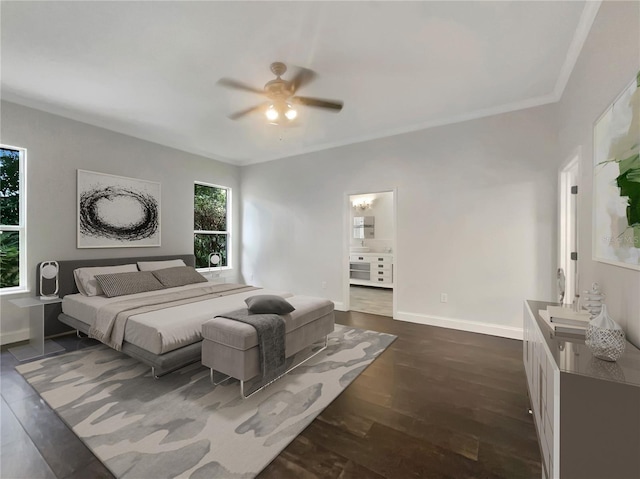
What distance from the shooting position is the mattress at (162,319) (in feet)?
7.58

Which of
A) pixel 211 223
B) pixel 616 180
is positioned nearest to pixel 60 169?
pixel 211 223

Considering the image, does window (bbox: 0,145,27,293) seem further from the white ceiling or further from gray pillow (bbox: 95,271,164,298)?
gray pillow (bbox: 95,271,164,298)

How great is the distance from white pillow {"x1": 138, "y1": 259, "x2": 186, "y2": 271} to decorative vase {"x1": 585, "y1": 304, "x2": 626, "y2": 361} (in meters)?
4.80

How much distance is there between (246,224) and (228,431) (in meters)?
4.72

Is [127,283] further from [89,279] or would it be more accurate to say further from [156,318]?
[156,318]

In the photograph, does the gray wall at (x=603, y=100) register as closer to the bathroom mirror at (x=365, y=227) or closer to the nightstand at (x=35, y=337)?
the nightstand at (x=35, y=337)

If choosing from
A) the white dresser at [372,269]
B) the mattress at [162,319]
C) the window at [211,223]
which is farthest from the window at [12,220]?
the white dresser at [372,269]

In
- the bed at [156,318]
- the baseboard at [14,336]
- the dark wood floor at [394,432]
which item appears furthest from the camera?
the baseboard at [14,336]

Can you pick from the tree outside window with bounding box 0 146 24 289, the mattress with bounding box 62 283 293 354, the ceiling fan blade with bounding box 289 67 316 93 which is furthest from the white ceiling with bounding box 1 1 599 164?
the mattress with bounding box 62 283 293 354

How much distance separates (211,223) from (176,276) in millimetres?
1884

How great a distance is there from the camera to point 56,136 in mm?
3588

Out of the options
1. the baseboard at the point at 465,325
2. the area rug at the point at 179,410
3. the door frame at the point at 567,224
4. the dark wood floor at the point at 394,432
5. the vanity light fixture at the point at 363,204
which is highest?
the vanity light fixture at the point at 363,204

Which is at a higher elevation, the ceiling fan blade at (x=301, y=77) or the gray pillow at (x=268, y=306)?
the ceiling fan blade at (x=301, y=77)

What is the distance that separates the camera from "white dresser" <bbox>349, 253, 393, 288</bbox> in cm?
692
